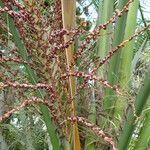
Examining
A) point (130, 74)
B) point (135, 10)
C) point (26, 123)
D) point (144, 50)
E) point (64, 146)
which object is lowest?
point (64, 146)

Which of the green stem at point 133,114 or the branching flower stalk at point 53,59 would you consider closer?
the branching flower stalk at point 53,59

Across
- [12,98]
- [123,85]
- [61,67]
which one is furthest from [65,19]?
[12,98]

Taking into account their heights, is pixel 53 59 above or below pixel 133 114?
above

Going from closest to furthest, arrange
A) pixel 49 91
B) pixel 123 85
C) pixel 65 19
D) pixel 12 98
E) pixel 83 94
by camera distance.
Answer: pixel 49 91 → pixel 65 19 → pixel 83 94 → pixel 123 85 → pixel 12 98

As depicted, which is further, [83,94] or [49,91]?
[83,94]

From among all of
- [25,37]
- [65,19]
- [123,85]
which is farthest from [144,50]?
[25,37]

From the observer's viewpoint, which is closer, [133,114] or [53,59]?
[53,59]

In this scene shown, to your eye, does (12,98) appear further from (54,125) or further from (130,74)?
(54,125)

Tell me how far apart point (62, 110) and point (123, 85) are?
0.45 metres

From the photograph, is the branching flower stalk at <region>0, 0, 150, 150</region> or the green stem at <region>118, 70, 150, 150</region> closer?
the branching flower stalk at <region>0, 0, 150, 150</region>

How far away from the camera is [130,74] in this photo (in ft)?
4.35

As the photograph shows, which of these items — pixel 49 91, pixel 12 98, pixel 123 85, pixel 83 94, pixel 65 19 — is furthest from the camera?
pixel 12 98

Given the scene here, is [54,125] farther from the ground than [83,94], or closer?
closer

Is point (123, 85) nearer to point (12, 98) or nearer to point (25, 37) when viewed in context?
point (12, 98)
